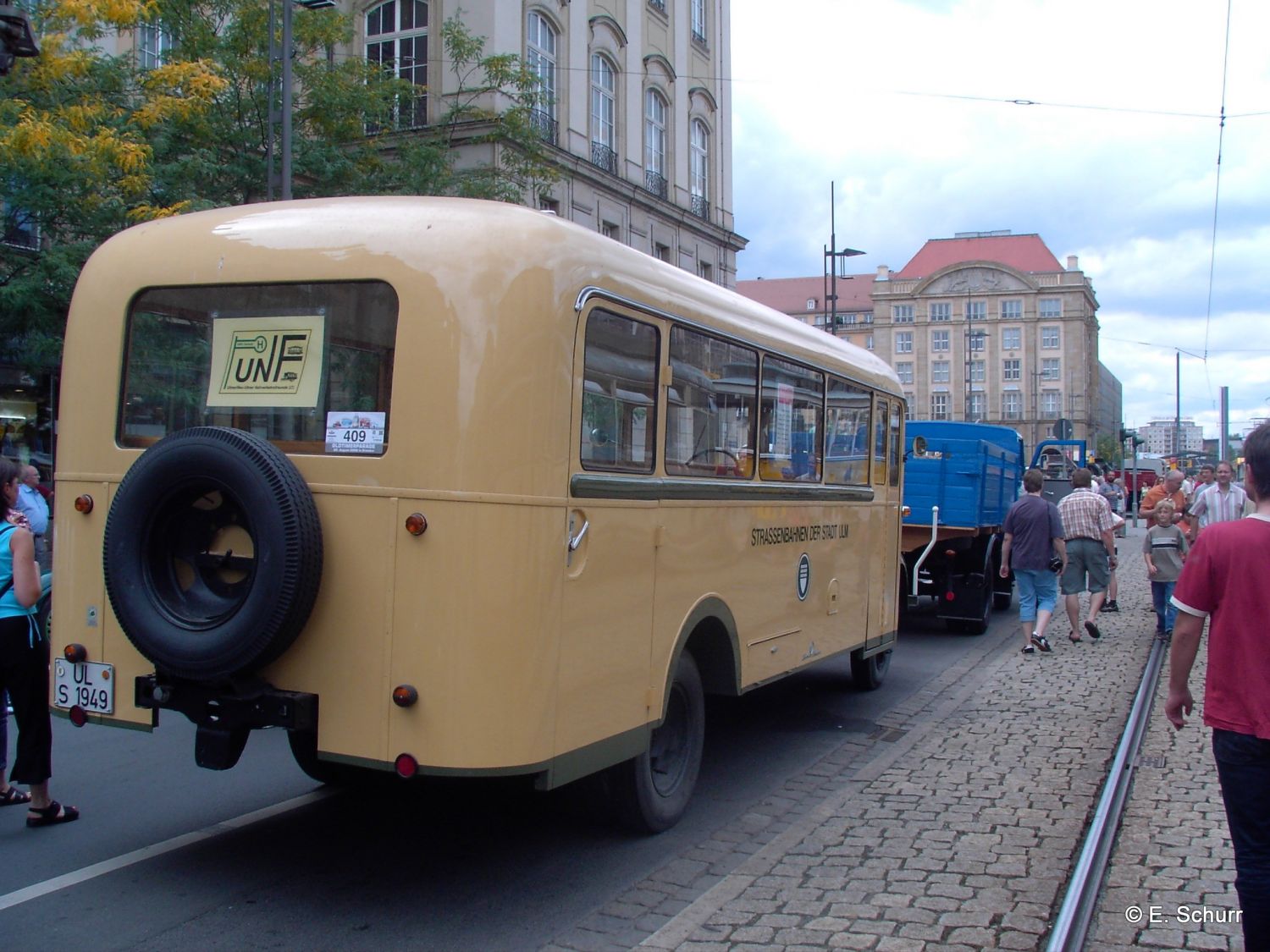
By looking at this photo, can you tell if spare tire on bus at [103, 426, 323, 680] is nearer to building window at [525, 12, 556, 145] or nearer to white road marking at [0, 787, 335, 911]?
white road marking at [0, 787, 335, 911]

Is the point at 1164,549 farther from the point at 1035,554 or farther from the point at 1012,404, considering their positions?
the point at 1012,404

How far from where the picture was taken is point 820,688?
9969 mm

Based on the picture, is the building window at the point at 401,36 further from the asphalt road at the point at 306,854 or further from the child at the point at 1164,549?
the asphalt road at the point at 306,854

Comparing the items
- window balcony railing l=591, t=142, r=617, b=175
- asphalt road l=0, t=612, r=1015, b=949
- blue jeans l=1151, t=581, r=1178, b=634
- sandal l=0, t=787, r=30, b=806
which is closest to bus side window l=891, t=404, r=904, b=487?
asphalt road l=0, t=612, r=1015, b=949

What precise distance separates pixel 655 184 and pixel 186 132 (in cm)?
1774

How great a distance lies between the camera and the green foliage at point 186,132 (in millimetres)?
12781

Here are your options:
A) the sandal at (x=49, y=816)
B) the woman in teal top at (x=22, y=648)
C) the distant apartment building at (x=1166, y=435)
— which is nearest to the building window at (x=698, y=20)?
the woman in teal top at (x=22, y=648)

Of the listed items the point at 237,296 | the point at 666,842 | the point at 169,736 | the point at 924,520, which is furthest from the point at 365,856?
the point at 924,520

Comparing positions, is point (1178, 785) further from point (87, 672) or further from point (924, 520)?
point (924, 520)

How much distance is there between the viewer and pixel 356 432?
453 centimetres

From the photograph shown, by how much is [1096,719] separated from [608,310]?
5.50 m

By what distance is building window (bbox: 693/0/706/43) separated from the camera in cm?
3531

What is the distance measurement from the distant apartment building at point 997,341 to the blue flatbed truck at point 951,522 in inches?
3444

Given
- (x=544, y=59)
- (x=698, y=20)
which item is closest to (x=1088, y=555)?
(x=544, y=59)
